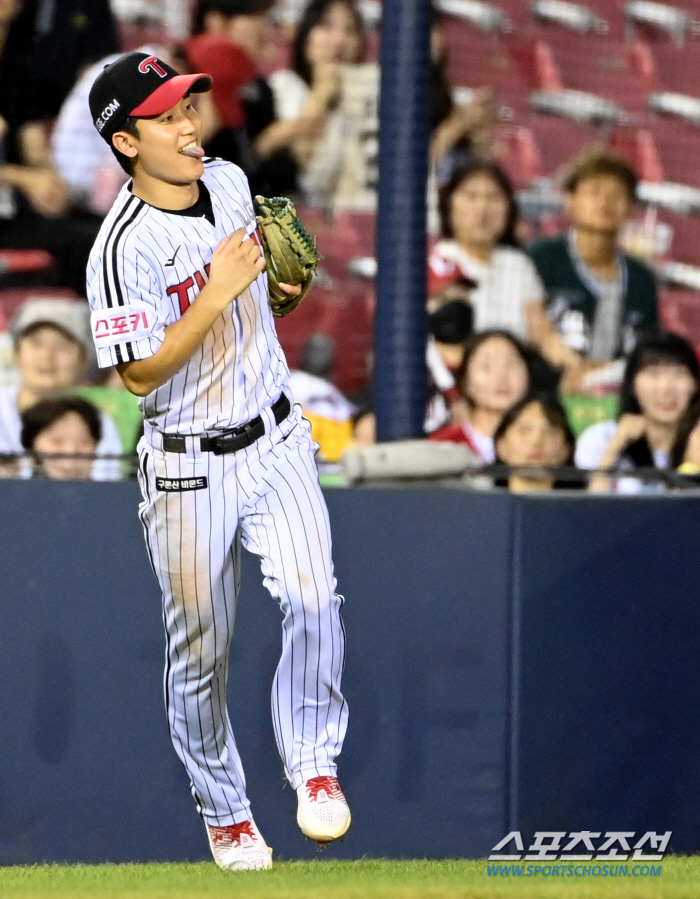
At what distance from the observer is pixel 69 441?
4805mm

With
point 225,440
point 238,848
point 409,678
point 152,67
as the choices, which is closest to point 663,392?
point 409,678

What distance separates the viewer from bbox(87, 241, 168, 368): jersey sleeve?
338 centimetres

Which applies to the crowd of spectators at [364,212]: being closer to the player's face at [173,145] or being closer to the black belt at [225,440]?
the black belt at [225,440]

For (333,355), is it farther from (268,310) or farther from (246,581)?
(268,310)

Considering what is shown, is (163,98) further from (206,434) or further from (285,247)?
(206,434)

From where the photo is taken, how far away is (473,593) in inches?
178

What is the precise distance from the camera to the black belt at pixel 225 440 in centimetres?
358

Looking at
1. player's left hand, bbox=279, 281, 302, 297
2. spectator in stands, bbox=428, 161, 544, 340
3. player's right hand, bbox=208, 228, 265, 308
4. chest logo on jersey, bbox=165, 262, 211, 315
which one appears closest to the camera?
player's right hand, bbox=208, 228, 265, 308

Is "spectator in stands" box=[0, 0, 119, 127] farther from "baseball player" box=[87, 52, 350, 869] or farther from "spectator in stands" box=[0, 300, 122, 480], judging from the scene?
"baseball player" box=[87, 52, 350, 869]

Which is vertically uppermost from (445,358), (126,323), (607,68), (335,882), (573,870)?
(607,68)

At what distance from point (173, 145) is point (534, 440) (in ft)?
6.33

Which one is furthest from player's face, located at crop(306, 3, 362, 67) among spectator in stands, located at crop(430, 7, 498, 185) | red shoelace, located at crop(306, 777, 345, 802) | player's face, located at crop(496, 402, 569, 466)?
red shoelace, located at crop(306, 777, 345, 802)

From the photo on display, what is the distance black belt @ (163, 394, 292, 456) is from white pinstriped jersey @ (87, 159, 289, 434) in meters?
0.02

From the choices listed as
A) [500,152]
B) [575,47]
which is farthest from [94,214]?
[575,47]
